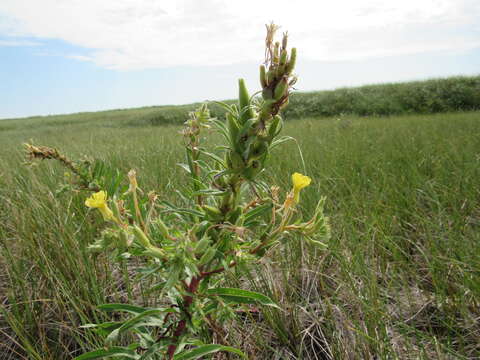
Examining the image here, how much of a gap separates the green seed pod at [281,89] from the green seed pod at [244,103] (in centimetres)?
5

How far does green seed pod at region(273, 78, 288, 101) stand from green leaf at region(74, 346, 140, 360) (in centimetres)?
55

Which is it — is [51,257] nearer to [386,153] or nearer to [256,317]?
[256,317]

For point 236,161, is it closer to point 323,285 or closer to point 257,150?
point 257,150

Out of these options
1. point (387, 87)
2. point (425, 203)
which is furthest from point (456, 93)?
point (425, 203)

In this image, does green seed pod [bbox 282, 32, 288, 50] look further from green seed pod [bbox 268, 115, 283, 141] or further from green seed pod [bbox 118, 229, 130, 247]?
green seed pod [bbox 118, 229, 130, 247]

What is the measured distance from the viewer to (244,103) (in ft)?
1.69

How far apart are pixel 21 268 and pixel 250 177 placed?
3.97 ft

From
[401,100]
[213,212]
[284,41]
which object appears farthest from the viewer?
[401,100]

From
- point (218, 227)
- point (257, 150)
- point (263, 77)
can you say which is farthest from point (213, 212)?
point (263, 77)

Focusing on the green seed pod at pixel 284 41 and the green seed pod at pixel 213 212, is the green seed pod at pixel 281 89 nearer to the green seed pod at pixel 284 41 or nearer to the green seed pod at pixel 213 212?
the green seed pod at pixel 284 41

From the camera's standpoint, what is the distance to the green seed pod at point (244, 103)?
19.7 inches

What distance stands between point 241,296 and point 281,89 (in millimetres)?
374

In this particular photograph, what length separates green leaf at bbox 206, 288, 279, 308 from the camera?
0.58 metres

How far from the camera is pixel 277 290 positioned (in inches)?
50.0
